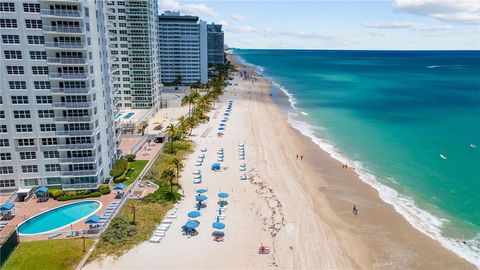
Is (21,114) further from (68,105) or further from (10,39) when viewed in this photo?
(10,39)

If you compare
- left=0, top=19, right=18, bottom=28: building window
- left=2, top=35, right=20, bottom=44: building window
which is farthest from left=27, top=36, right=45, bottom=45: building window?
left=0, top=19, right=18, bottom=28: building window

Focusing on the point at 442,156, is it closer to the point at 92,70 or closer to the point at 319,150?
the point at 319,150

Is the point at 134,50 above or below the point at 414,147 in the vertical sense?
above

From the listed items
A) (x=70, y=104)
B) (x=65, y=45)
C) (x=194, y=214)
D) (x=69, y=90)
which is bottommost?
(x=194, y=214)

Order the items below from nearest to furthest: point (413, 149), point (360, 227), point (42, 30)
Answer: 1. point (42, 30)
2. point (360, 227)
3. point (413, 149)

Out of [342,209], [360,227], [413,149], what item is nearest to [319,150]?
[413,149]

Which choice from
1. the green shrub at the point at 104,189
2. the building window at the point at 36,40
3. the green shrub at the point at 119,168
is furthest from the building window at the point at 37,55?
the green shrub at the point at 119,168

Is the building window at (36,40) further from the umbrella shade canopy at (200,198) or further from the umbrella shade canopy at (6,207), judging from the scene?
the umbrella shade canopy at (200,198)

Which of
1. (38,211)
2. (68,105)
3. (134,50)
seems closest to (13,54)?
(68,105)
